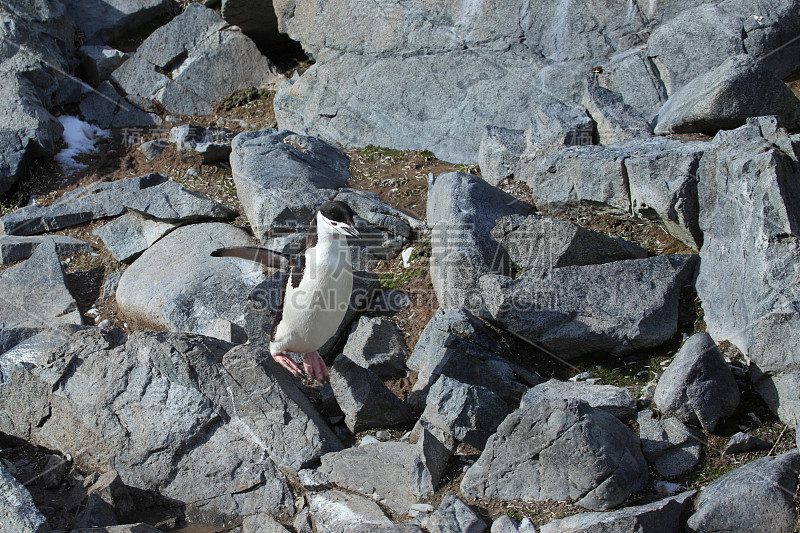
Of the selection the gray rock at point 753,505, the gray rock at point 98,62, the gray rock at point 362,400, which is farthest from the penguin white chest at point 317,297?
the gray rock at point 98,62

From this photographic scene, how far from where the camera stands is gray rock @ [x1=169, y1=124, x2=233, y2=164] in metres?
9.24

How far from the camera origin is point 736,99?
22.0 ft

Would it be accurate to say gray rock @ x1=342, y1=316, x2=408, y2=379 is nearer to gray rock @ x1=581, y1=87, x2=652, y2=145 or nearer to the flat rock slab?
the flat rock slab

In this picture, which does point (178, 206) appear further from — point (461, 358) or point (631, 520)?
point (631, 520)

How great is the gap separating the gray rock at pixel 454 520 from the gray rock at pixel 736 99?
4653mm

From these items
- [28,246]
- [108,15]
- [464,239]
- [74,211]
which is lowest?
[28,246]

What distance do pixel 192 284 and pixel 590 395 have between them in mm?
4124

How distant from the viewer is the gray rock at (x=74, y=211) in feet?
29.2

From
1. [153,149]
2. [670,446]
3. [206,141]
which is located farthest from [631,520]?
[153,149]

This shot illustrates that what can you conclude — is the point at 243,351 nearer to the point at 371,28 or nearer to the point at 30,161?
the point at 371,28

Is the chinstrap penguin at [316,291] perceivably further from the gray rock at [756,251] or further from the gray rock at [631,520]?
the gray rock at [756,251]

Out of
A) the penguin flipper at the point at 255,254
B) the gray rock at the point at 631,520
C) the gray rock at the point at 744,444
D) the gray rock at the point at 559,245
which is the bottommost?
the gray rock at the point at 631,520

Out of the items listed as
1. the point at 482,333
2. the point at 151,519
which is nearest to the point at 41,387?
the point at 151,519

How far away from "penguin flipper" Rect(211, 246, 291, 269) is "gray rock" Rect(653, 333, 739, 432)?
10.2ft
